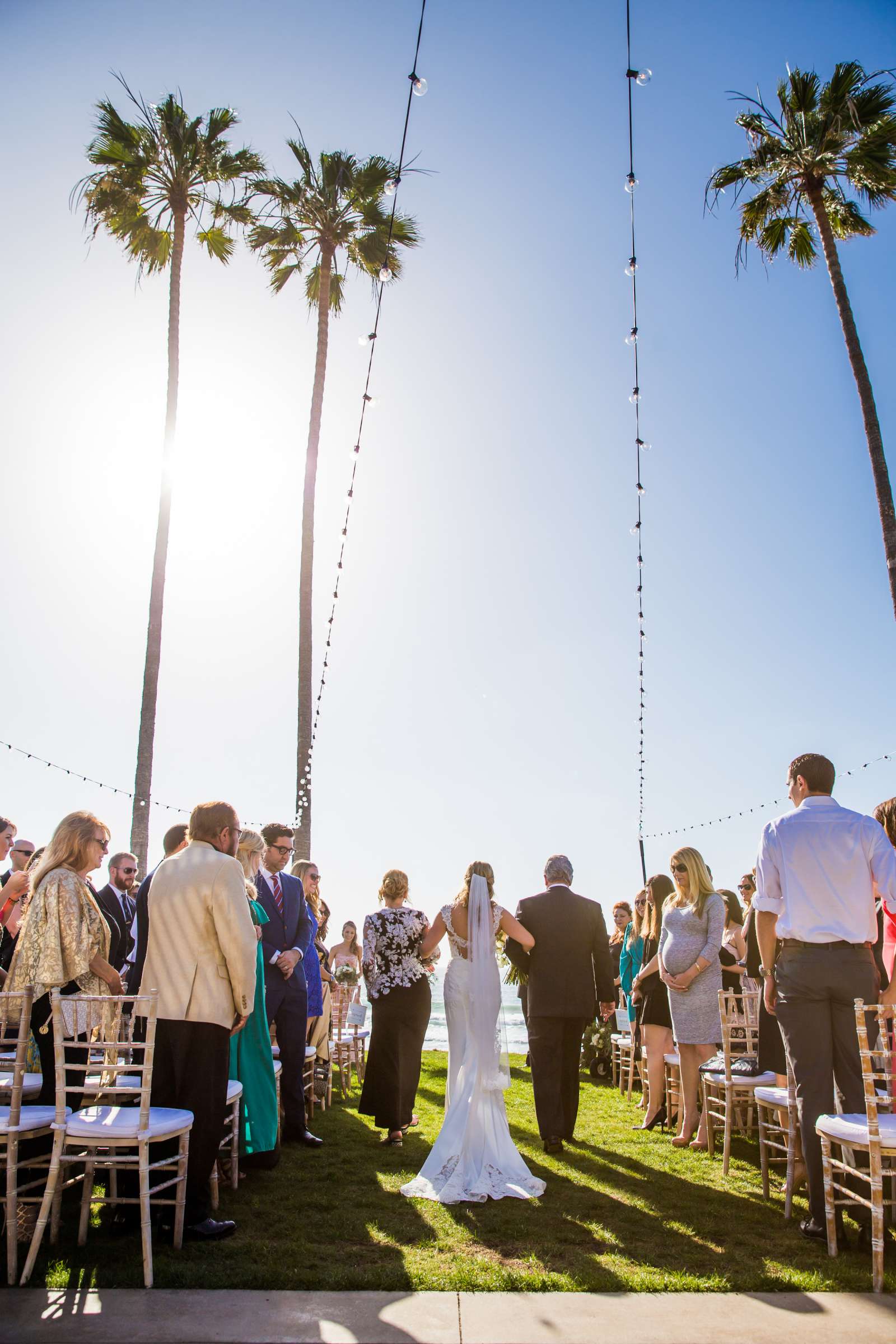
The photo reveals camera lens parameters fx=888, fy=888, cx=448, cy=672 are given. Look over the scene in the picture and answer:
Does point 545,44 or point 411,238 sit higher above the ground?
point 411,238

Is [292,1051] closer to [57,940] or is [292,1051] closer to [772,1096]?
[57,940]

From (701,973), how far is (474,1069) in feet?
6.02

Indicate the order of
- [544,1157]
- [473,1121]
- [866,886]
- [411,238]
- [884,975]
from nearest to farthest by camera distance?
1. [866,886]
2. [884,975]
3. [473,1121]
4. [544,1157]
5. [411,238]

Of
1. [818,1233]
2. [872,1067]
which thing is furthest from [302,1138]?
[872,1067]

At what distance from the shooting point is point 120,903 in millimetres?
6805

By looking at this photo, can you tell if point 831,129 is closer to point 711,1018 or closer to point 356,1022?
point 711,1018

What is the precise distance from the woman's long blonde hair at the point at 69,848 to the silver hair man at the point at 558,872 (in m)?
3.73

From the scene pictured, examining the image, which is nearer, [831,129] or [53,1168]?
[53,1168]

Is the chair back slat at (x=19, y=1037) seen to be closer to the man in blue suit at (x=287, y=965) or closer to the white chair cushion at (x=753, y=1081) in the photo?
the man in blue suit at (x=287, y=965)

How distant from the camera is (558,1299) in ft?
11.2

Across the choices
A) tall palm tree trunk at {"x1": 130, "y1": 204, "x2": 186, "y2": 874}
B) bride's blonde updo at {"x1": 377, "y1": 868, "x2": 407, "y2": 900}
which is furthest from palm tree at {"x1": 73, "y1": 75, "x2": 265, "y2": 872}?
bride's blonde updo at {"x1": 377, "y1": 868, "x2": 407, "y2": 900}

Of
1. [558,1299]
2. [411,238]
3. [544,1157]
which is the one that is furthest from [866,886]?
[411,238]

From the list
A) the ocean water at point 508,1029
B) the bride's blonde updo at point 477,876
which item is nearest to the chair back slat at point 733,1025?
the bride's blonde updo at point 477,876

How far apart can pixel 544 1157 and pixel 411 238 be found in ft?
44.4
